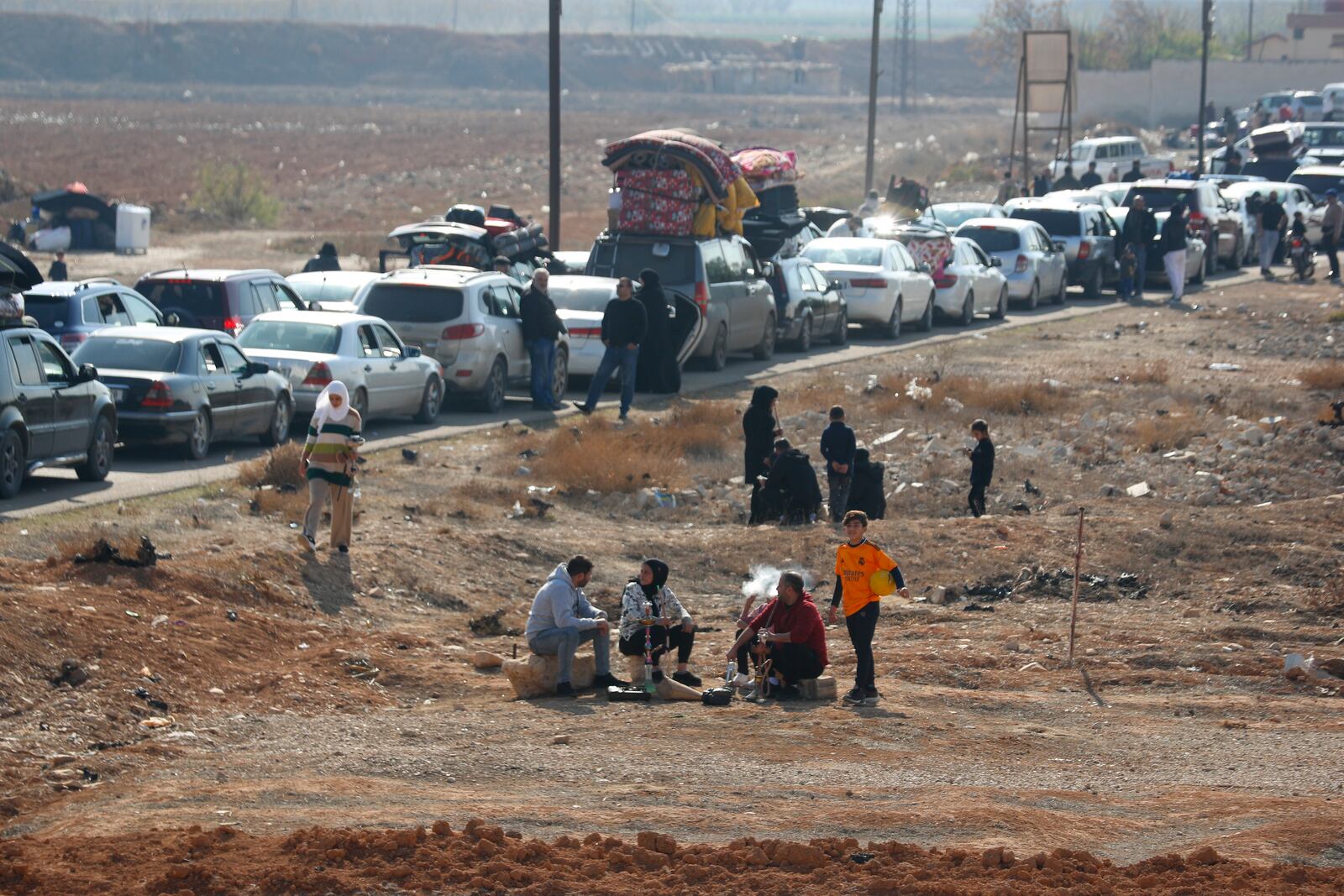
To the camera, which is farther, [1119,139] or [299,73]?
[299,73]

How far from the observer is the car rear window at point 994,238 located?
3534cm

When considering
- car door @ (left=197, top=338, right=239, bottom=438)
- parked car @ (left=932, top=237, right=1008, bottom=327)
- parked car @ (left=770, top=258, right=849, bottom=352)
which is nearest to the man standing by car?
car door @ (left=197, top=338, right=239, bottom=438)

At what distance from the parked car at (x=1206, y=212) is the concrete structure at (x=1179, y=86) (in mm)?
49092

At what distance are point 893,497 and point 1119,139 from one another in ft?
137

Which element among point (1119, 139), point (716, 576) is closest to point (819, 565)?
point (716, 576)

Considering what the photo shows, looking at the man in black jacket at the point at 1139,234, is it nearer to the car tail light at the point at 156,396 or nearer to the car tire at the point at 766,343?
the car tire at the point at 766,343

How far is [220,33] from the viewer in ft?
522

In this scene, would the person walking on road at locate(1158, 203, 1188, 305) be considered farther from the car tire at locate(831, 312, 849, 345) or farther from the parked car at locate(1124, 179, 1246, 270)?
the car tire at locate(831, 312, 849, 345)

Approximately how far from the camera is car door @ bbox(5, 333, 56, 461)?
15.2m

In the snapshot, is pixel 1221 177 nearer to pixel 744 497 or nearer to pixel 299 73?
Answer: pixel 744 497

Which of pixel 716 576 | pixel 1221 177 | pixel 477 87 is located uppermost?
pixel 477 87

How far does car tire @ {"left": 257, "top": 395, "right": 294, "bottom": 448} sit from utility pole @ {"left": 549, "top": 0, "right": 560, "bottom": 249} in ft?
36.9

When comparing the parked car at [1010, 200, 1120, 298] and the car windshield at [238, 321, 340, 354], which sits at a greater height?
the parked car at [1010, 200, 1120, 298]

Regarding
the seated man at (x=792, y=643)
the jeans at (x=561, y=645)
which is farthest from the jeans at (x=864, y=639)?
the jeans at (x=561, y=645)
